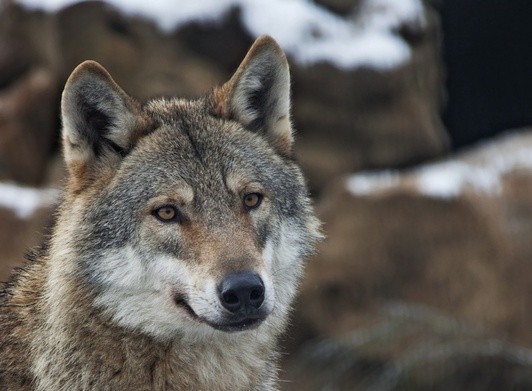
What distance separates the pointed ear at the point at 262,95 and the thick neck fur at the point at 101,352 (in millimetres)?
1293

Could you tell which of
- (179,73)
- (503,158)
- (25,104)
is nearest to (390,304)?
(503,158)

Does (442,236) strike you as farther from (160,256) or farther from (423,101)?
(160,256)

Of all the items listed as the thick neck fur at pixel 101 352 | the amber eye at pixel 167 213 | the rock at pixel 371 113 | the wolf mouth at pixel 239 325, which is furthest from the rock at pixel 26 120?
the wolf mouth at pixel 239 325

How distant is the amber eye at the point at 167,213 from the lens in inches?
212

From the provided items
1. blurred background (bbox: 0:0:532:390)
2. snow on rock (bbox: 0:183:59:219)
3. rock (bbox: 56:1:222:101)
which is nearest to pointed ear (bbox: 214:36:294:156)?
blurred background (bbox: 0:0:532:390)

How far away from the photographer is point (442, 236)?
11430 mm

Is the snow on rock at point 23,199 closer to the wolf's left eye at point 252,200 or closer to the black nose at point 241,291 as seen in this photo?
the wolf's left eye at point 252,200

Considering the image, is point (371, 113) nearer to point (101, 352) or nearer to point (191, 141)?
point (191, 141)

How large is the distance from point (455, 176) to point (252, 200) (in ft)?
21.1

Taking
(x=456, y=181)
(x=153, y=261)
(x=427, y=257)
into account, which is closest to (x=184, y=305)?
(x=153, y=261)

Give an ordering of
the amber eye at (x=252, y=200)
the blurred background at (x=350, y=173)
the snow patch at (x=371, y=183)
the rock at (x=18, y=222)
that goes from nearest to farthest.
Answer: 1. the amber eye at (x=252, y=200)
2. the rock at (x=18, y=222)
3. the blurred background at (x=350, y=173)
4. the snow patch at (x=371, y=183)

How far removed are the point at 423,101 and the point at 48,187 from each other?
4572 millimetres

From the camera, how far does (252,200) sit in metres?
5.59

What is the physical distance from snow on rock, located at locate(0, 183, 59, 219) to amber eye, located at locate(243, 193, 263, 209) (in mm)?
5871
